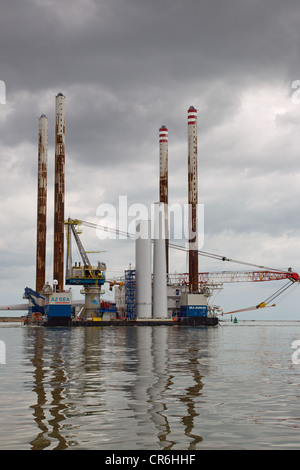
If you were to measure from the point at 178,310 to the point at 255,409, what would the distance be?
130179mm

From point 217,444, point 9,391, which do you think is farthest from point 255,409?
point 9,391

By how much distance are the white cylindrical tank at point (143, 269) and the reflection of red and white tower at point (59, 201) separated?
17562mm

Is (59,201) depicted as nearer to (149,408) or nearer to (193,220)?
(193,220)

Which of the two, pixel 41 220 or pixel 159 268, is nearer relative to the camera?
pixel 159 268

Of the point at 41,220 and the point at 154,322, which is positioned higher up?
the point at 41,220

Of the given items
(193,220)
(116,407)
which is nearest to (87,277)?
(193,220)

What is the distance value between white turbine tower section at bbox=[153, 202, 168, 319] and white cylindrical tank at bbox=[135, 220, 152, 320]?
148 centimetres

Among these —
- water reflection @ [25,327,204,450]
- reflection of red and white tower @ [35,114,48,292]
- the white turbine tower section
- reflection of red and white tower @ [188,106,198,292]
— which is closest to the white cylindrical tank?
the white turbine tower section

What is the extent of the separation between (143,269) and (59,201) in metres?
25.1

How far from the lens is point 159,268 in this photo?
5325 inches

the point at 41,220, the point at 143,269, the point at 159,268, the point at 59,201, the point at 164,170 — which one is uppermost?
the point at 164,170

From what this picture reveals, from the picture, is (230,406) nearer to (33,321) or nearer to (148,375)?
(148,375)

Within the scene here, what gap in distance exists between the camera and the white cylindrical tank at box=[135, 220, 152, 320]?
134m

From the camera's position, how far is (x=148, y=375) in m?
27.0
